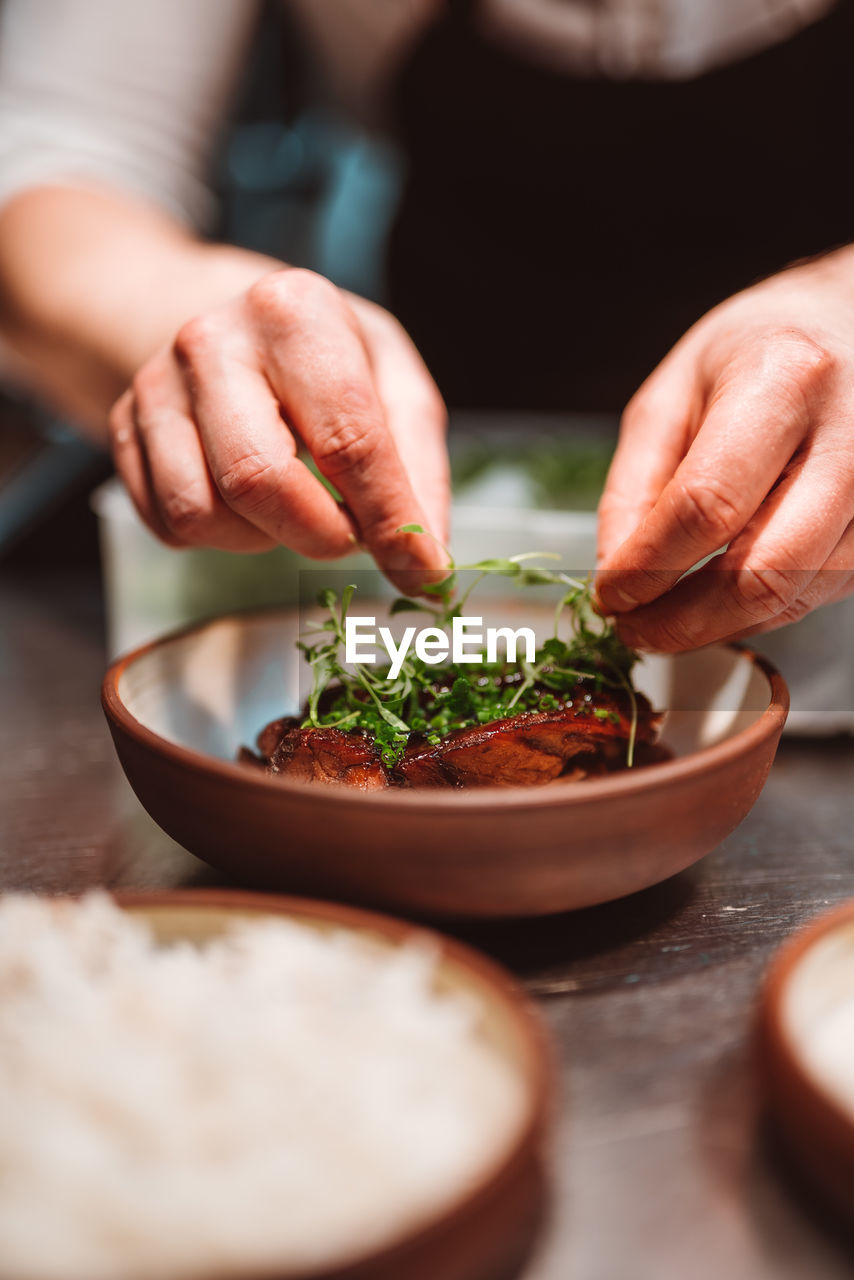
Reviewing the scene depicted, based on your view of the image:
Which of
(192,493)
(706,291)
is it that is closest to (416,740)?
(192,493)

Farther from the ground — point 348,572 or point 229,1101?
point 229,1101

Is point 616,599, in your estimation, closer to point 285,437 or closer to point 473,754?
point 473,754

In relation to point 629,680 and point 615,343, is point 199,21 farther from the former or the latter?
point 629,680

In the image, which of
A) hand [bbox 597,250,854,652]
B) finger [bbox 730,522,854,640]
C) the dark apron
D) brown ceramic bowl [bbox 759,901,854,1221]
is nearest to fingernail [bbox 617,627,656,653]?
hand [bbox 597,250,854,652]

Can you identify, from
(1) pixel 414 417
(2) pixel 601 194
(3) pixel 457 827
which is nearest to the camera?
(3) pixel 457 827

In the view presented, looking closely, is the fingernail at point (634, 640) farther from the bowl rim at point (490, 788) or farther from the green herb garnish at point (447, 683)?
the bowl rim at point (490, 788)

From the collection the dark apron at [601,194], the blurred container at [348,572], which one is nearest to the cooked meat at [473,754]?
the blurred container at [348,572]

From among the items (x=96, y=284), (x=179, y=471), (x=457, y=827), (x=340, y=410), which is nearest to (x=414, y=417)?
(x=340, y=410)
